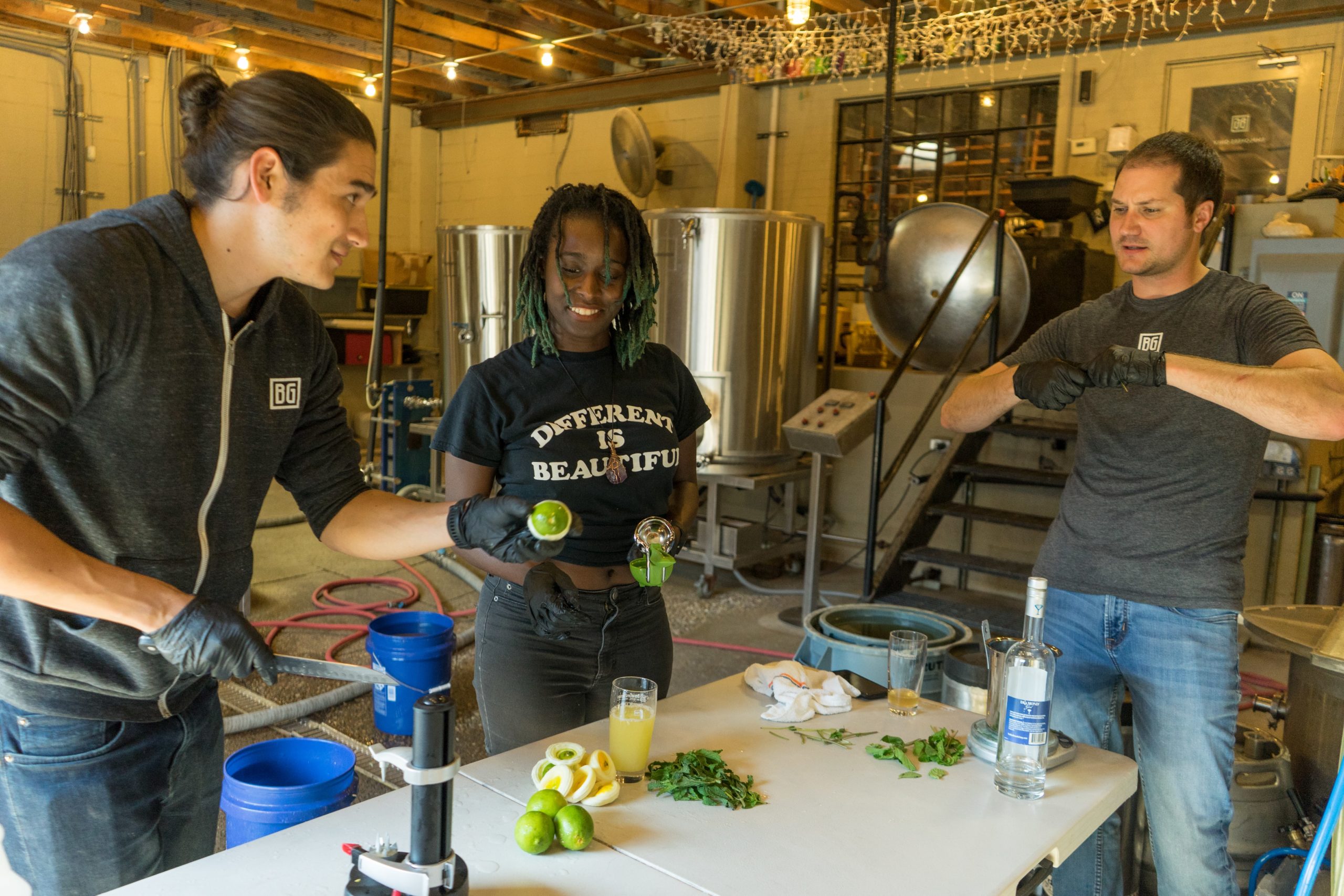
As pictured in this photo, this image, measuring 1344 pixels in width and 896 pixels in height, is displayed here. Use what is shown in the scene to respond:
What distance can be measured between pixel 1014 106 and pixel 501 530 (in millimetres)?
6954

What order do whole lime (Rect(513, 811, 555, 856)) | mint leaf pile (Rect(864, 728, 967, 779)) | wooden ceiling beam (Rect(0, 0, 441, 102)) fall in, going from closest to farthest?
whole lime (Rect(513, 811, 555, 856)) → mint leaf pile (Rect(864, 728, 967, 779)) → wooden ceiling beam (Rect(0, 0, 441, 102))

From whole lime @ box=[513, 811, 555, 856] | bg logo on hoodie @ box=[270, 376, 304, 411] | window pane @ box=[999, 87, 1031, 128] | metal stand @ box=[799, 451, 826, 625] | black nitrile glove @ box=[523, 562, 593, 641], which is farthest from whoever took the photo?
window pane @ box=[999, 87, 1031, 128]

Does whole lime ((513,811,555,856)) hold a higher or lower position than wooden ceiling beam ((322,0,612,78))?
lower

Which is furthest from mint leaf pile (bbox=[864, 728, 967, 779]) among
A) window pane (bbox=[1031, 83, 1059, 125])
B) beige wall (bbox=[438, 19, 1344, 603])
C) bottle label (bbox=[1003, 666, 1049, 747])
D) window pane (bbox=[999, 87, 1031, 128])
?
window pane (bbox=[999, 87, 1031, 128])

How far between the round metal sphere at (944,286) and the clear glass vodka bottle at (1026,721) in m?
4.33

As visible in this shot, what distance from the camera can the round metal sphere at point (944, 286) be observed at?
5.79m

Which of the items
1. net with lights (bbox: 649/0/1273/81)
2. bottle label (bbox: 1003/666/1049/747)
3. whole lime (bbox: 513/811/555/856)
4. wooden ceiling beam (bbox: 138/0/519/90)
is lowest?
whole lime (bbox: 513/811/555/856)

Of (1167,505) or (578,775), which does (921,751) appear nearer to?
(578,775)

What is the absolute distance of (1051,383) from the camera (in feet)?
7.37

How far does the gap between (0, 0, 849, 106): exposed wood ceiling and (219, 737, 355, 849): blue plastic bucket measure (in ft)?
19.5

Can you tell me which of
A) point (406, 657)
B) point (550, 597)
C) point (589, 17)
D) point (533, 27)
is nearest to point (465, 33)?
point (533, 27)

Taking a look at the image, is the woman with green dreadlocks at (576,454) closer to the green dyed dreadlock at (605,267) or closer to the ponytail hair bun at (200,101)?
the green dyed dreadlock at (605,267)

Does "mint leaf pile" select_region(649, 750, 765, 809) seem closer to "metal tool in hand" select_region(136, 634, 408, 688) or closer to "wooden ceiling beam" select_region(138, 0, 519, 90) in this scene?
"metal tool in hand" select_region(136, 634, 408, 688)

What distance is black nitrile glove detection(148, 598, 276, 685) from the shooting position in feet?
4.36
